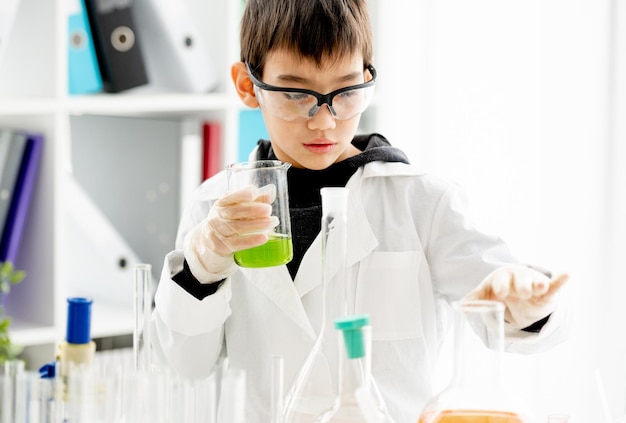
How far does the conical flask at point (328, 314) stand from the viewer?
1.03 metres

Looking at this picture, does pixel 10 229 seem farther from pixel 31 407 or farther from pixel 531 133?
pixel 31 407

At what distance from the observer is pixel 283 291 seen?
5.04ft

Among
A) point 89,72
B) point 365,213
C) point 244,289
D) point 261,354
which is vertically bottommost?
point 261,354

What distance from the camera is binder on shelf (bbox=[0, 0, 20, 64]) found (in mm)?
2391

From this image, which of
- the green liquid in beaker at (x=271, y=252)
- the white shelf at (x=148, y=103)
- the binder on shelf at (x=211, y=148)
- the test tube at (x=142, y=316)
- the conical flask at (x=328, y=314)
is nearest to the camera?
the conical flask at (x=328, y=314)

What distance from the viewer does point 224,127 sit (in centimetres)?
289

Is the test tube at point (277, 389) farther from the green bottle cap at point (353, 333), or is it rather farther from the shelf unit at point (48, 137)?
the shelf unit at point (48, 137)

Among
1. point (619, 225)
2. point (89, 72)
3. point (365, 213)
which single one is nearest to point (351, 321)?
point (365, 213)

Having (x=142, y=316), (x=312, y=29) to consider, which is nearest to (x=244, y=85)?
(x=312, y=29)

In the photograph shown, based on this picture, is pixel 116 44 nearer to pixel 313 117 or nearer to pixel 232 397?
pixel 313 117

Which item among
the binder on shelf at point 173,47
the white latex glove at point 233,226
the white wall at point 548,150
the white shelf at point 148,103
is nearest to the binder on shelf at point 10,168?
the white shelf at point 148,103

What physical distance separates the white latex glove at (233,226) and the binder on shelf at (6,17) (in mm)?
1331

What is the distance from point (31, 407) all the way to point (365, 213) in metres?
0.76

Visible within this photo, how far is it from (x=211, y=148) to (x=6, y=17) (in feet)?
2.42
